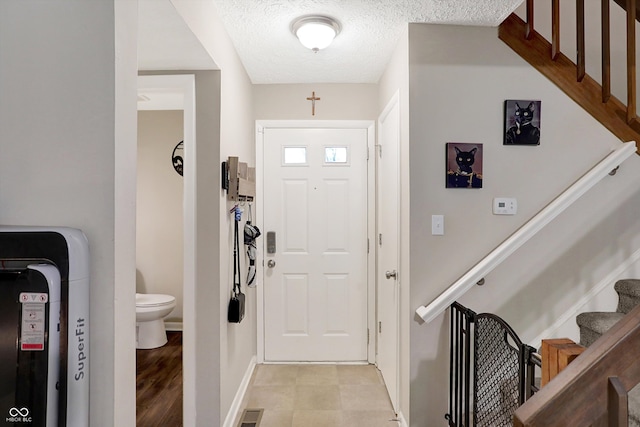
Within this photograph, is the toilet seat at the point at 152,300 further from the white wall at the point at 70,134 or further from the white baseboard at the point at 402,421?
the white wall at the point at 70,134

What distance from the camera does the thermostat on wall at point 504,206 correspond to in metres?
2.06

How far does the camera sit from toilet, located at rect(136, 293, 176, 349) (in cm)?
326

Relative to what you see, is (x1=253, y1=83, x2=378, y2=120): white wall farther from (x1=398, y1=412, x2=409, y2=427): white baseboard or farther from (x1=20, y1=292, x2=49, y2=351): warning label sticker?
(x1=20, y1=292, x2=49, y2=351): warning label sticker

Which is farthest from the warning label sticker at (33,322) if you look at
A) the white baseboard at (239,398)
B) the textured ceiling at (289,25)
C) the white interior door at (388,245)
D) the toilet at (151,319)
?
A: the toilet at (151,319)

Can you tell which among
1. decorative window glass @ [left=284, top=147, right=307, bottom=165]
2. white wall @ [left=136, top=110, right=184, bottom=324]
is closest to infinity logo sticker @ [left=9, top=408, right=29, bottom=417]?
decorative window glass @ [left=284, top=147, right=307, bottom=165]

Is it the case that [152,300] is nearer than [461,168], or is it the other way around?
[461,168]

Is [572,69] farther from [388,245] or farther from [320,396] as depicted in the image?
[320,396]

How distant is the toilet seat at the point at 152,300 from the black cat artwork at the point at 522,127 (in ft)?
9.92

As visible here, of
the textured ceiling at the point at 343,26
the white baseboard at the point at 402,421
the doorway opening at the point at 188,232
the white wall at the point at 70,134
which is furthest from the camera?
the white baseboard at the point at 402,421

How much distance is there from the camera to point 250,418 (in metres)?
2.36

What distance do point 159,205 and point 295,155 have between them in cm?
169

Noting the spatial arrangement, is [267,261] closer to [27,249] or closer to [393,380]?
[393,380]

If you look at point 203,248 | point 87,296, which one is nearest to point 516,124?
point 203,248

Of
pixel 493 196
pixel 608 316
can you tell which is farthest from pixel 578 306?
pixel 493 196
